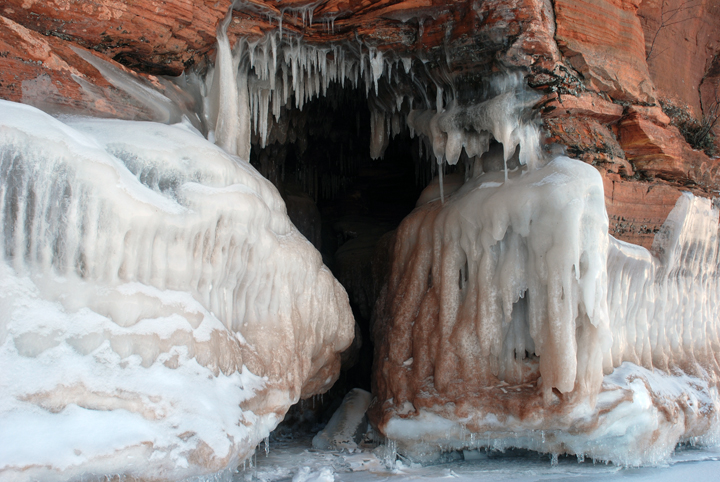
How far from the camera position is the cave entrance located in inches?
313

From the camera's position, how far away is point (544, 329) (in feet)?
16.1

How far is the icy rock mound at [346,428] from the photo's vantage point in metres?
5.84

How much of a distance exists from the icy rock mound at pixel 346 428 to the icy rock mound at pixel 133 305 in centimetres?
162

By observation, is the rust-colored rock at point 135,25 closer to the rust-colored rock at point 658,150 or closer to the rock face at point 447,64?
the rock face at point 447,64

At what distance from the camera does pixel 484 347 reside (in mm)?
5230

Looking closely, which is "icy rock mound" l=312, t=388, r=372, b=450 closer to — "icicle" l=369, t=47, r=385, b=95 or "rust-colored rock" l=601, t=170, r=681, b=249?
"rust-colored rock" l=601, t=170, r=681, b=249

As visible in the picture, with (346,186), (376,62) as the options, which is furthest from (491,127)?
(346,186)

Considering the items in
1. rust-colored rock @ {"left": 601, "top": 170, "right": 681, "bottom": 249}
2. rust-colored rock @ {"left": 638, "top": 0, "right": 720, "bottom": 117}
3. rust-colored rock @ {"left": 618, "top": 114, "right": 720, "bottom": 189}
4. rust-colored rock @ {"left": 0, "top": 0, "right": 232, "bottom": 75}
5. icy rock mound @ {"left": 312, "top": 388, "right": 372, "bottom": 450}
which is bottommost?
icy rock mound @ {"left": 312, "top": 388, "right": 372, "bottom": 450}

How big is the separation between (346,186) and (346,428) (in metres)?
5.66

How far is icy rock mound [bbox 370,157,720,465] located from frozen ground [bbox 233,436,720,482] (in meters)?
0.20

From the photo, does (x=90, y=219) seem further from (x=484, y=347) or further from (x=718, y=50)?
(x=718, y=50)

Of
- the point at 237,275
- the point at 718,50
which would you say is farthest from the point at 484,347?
the point at 718,50

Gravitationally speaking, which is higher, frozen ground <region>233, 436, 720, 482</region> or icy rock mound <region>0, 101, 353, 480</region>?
icy rock mound <region>0, 101, 353, 480</region>

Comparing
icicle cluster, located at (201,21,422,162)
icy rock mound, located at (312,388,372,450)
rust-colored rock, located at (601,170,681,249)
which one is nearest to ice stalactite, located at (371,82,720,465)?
rust-colored rock, located at (601,170,681,249)
